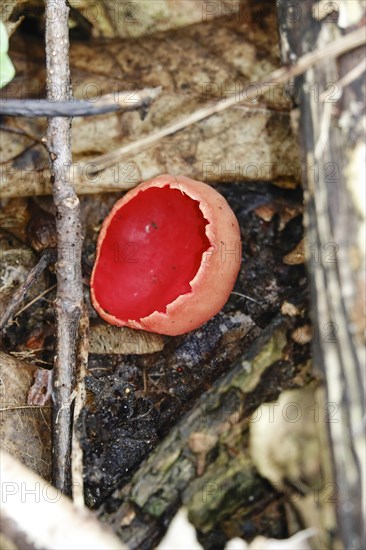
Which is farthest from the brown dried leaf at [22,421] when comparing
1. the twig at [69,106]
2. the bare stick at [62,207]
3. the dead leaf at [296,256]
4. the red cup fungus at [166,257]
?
the dead leaf at [296,256]

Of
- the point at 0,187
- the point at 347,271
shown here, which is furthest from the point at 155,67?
the point at 347,271

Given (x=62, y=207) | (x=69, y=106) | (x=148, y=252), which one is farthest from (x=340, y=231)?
(x=148, y=252)

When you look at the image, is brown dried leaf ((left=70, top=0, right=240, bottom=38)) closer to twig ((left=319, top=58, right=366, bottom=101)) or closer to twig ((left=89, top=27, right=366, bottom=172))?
twig ((left=89, top=27, right=366, bottom=172))

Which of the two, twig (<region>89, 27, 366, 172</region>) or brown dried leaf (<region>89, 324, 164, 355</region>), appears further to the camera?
brown dried leaf (<region>89, 324, 164, 355</region>)

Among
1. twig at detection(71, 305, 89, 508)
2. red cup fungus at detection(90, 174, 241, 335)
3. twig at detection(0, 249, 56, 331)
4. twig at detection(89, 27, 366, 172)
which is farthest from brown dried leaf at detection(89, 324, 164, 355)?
twig at detection(89, 27, 366, 172)

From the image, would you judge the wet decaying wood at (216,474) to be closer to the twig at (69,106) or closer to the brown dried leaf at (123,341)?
the brown dried leaf at (123,341)

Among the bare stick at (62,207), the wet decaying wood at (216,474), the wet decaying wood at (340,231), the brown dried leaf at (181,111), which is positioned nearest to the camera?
the wet decaying wood at (340,231)
